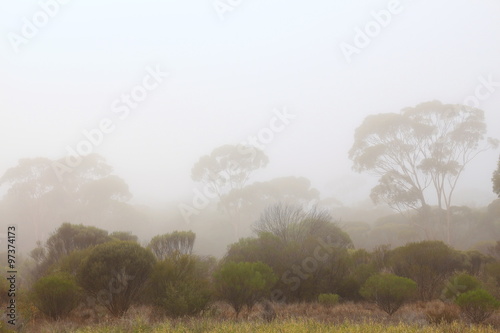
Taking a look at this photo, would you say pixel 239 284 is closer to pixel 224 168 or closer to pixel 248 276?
pixel 248 276

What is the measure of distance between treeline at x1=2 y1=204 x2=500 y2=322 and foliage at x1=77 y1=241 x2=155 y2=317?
0.11 feet

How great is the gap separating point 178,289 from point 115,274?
7.16 ft

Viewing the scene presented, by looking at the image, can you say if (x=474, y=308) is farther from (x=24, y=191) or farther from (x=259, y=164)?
(x=24, y=191)

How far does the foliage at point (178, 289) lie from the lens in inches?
426

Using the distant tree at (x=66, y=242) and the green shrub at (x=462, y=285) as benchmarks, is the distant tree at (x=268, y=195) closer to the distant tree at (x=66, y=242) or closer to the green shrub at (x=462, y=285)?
the distant tree at (x=66, y=242)

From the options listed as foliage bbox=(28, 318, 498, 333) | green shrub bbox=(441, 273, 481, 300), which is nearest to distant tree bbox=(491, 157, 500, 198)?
green shrub bbox=(441, 273, 481, 300)

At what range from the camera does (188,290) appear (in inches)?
437

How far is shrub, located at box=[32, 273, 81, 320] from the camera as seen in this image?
1048cm

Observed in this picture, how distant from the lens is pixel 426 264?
1448cm

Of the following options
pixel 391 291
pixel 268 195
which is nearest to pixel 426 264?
pixel 391 291

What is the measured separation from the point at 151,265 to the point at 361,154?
27.0 m

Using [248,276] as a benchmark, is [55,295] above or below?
above

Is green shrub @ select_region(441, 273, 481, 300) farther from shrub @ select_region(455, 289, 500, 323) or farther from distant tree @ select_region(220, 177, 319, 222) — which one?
distant tree @ select_region(220, 177, 319, 222)

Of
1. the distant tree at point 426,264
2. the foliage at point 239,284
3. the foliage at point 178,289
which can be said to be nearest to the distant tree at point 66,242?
the foliage at point 178,289
